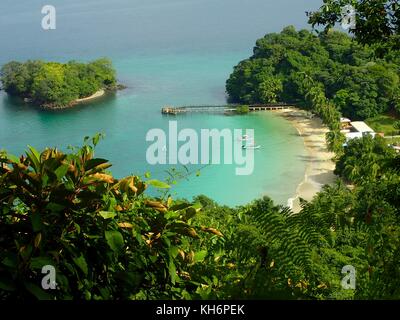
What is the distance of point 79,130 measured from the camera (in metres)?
33.6

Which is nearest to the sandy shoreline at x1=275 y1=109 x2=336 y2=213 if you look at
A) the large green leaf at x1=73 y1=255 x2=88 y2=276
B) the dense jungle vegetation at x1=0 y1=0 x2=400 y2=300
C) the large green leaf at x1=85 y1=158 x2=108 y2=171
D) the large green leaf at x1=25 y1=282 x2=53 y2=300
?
the dense jungle vegetation at x1=0 y1=0 x2=400 y2=300

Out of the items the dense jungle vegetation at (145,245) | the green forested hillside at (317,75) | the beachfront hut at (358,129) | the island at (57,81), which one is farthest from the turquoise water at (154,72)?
the dense jungle vegetation at (145,245)

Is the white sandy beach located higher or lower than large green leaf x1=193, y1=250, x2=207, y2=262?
lower

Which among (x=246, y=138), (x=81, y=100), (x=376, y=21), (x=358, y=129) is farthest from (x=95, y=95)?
(x=376, y=21)

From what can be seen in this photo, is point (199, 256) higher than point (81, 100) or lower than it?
higher

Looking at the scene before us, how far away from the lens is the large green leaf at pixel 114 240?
82.4 inches

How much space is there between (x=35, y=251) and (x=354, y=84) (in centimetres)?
3019

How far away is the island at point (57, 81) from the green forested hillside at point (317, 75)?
9.30m

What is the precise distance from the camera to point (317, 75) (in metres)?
33.4

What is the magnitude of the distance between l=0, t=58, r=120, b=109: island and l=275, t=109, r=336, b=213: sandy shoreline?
44.0 feet

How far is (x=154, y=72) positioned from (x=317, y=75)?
1554 cm

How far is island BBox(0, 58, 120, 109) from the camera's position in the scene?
124 feet

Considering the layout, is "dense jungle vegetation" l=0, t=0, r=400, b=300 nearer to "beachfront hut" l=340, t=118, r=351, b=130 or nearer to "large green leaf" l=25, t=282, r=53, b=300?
"large green leaf" l=25, t=282, r=53, b=300

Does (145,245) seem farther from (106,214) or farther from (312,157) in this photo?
(312,157)
